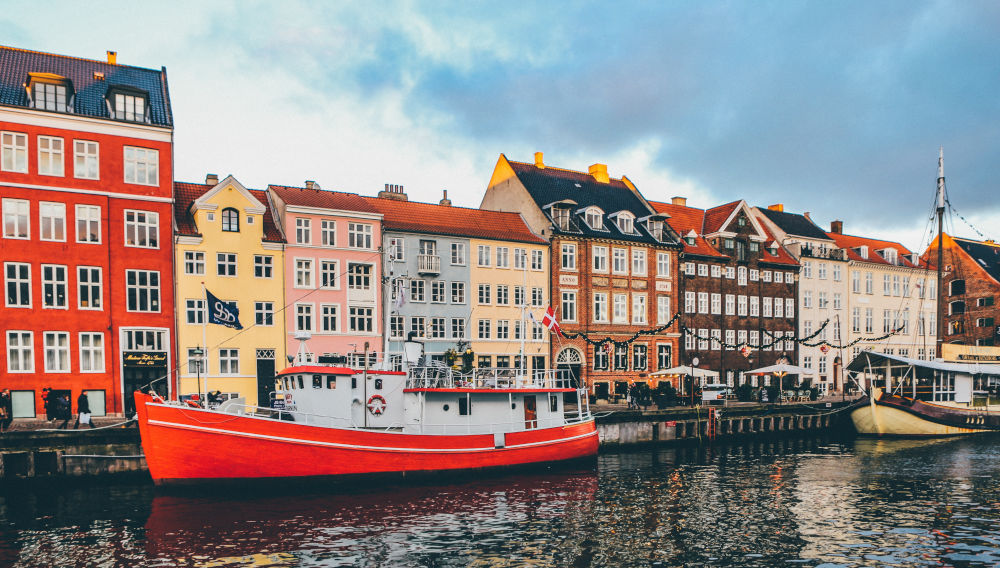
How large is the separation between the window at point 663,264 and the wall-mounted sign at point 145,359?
36.4 metres

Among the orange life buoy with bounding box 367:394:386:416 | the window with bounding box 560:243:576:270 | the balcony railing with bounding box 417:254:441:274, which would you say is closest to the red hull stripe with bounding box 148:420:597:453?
the orange life buoy with bounding box 367:394:386:416

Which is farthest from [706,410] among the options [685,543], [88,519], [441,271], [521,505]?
[88,519]

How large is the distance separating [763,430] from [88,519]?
39551mm

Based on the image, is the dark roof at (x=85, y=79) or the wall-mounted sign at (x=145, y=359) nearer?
the dark roof at (x=85, y=79)

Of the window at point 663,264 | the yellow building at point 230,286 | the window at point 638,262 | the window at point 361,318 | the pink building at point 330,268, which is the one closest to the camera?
the yellow building at point 230,286

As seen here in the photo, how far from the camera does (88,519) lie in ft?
83.3

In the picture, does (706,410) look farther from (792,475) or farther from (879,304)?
(879,304)

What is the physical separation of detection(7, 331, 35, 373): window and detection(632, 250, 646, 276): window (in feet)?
132

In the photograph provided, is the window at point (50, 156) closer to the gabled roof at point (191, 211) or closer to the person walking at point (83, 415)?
the gabled roof at point (191, 211)

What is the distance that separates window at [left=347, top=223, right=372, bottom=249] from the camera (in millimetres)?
49844

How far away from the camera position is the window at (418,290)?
51906 millimetres

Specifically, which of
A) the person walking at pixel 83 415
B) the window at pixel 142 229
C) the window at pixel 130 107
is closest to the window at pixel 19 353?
the person walking at pixel 83 415

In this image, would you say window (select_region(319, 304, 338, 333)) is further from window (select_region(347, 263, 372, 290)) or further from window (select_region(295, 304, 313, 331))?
window (select_region(347, 263, 372, 290))

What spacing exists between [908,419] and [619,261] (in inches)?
873
